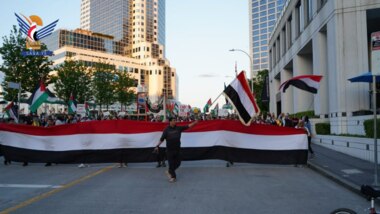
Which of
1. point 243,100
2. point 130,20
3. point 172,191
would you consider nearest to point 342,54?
point 243,100

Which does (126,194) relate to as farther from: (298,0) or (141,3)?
(141,3)

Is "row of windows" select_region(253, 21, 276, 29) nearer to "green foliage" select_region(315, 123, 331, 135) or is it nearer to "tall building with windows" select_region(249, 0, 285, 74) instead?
"tall building with windows" select_region(249, 0, 285, 74)

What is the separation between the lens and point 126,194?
8078 mm

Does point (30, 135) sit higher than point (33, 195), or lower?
higher

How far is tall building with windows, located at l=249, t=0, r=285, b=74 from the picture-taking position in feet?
495

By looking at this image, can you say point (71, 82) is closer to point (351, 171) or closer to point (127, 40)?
point (351, 171)

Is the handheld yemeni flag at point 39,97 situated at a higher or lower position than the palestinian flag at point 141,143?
higher

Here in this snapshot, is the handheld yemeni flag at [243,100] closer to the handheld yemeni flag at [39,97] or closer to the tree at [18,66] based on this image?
the handheld yemeni flag at [39,97]

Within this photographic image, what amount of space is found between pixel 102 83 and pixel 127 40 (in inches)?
4289

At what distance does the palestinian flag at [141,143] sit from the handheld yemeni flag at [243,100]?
1.06 metres

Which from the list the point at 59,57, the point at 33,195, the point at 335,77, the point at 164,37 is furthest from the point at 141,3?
the point at 33,195

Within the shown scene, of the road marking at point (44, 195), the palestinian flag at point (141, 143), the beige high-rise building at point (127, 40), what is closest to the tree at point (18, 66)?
the palestinian flag at point (141, 143)

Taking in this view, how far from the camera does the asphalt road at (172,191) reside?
22.6 ft

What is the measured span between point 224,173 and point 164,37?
174884 millimetres
